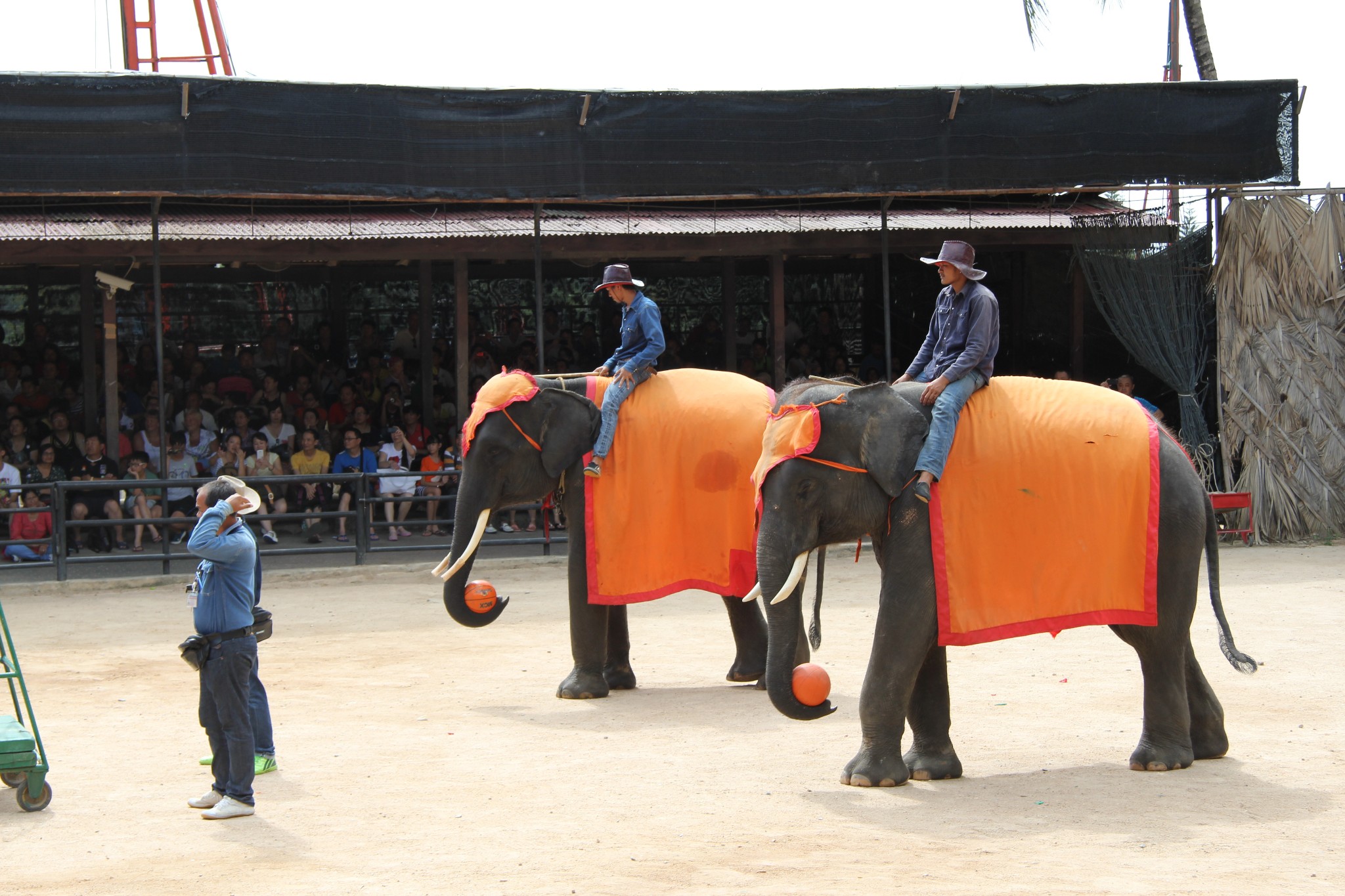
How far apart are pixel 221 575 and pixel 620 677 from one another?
300 cm

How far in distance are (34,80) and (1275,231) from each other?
11.4 m

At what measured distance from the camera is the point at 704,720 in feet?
23.3

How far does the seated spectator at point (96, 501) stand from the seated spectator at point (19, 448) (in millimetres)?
613

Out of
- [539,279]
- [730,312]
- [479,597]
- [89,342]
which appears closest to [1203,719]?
[479,597]

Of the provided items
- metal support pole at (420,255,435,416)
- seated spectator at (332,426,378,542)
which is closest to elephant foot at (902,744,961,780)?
seated spectator at (332,426,378,542)

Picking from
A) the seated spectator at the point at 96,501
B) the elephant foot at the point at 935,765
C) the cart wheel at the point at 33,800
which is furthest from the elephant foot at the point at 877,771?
the seated spectator at the point at 96,501

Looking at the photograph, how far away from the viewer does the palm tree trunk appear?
59.7ft

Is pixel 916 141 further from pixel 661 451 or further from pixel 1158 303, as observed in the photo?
pixel 661 451

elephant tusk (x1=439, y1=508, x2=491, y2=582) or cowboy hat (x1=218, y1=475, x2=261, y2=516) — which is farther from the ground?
cowboy hat (x1=218, y1=475, x2=261, y2=516)

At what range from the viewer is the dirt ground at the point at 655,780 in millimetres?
4645

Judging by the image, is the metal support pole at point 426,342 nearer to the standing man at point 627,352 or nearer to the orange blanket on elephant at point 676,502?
the standing man at point 627,352

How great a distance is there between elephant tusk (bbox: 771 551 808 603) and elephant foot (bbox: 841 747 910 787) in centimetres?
75

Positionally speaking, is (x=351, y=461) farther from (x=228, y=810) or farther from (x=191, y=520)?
(x=228, y=810)

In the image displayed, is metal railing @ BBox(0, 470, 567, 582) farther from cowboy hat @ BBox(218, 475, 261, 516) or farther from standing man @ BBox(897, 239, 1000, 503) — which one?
standing man @ BBox(897, 239, 1000, 503)
